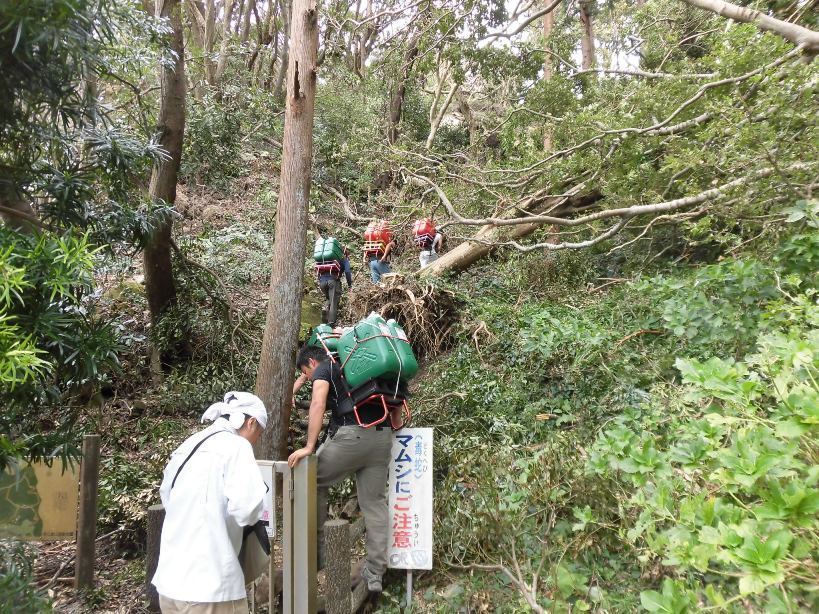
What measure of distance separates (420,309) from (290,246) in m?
2.81

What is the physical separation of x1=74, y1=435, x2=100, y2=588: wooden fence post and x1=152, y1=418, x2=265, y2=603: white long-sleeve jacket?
168 cm

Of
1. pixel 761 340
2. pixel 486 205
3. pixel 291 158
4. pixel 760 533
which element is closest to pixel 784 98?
pixel 761 340

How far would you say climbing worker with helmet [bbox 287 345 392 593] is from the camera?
3.60 metres

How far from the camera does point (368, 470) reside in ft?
12.2

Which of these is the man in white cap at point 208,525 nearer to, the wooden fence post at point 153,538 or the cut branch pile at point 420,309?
the wooden fence post at point 153,538

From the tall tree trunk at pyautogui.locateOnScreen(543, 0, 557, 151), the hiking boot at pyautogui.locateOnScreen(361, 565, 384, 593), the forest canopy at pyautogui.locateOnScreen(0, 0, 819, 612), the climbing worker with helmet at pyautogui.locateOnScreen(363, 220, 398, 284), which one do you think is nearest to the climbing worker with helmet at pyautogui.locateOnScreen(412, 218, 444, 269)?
the forest canopy at pyautogui.locateOnScreen(0, 0, 819, 612)

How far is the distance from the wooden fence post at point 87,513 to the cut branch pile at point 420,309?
391 centimetres

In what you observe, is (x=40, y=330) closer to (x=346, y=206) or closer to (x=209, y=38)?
(x=346, y=206)

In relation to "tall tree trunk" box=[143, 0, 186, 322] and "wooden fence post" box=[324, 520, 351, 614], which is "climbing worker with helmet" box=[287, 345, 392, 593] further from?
"tall tree trunk" box=[143, 0, 186, 322]

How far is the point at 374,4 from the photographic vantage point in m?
15.2

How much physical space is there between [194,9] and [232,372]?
12014 mm

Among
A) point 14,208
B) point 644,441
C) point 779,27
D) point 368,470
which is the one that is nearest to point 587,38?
point 779,27

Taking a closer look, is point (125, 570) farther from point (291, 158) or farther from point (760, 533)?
point (760, 533)

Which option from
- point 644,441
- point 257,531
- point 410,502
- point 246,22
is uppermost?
point 246,22
